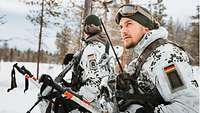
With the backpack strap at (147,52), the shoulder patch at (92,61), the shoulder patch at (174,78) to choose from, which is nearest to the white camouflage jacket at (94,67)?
the shoulder patch at (92,61)

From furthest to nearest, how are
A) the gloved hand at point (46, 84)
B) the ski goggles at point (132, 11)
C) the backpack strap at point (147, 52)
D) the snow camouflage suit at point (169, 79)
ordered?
the ski goggles at point (132, 11) → the gloved hand at point (46, 84) → the backpack strap at point (147, 52) → the snow camouflage suit at point (169, 79)

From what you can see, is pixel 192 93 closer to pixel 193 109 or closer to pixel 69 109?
pixel 193 109

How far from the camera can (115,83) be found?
3334mm

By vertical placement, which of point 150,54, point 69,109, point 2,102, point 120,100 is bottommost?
point 2,102

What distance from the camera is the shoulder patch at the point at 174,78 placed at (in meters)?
2.72

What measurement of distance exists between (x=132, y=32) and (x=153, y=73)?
463 millimetres

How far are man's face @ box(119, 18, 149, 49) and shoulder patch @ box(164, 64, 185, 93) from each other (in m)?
0.49

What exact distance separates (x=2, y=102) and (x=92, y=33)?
9.23m

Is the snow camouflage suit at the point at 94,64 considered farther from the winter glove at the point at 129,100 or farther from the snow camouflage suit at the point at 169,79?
the snow camouflage suit at the point at 169,79

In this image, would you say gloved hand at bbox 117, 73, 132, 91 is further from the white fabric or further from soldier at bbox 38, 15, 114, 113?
the white fabric

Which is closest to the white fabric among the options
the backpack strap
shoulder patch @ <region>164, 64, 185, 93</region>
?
the backpack strap

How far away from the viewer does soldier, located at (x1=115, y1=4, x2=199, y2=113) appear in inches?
107

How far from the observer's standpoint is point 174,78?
2.75 meters

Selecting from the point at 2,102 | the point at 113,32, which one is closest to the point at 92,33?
the point at 2,102
